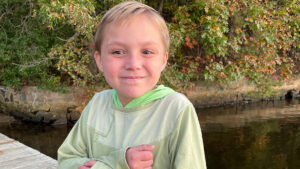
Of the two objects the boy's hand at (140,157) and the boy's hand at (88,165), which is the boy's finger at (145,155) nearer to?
the boy's hand at (140,157)

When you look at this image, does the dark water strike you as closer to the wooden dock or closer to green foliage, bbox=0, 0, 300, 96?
green foliage, bbox=0, 0, 300, 96

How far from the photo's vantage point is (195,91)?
11406mm

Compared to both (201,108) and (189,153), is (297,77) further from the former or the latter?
(189,153)

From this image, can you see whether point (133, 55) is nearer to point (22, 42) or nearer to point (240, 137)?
point (22, 42)

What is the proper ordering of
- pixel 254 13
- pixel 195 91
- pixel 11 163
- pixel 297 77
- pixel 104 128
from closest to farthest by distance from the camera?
1. pixel 104 128
2. pixel 11 163
3. pixel 254 13
4. pixel 195 91
5. pixel 297 77

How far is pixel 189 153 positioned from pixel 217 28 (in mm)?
6979

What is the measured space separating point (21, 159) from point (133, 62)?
2.83 meters

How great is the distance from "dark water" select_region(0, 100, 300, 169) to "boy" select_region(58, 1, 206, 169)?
591cm

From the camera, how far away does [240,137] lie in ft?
27.5

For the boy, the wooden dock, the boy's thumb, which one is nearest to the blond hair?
the boy

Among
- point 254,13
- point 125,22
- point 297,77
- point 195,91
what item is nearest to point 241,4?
point 254,13

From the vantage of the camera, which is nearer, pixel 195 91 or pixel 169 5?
pixel 169 5

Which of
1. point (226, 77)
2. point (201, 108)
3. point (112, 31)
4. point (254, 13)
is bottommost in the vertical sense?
point (201, 108)

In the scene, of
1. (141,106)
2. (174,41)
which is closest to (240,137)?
(174,41)
